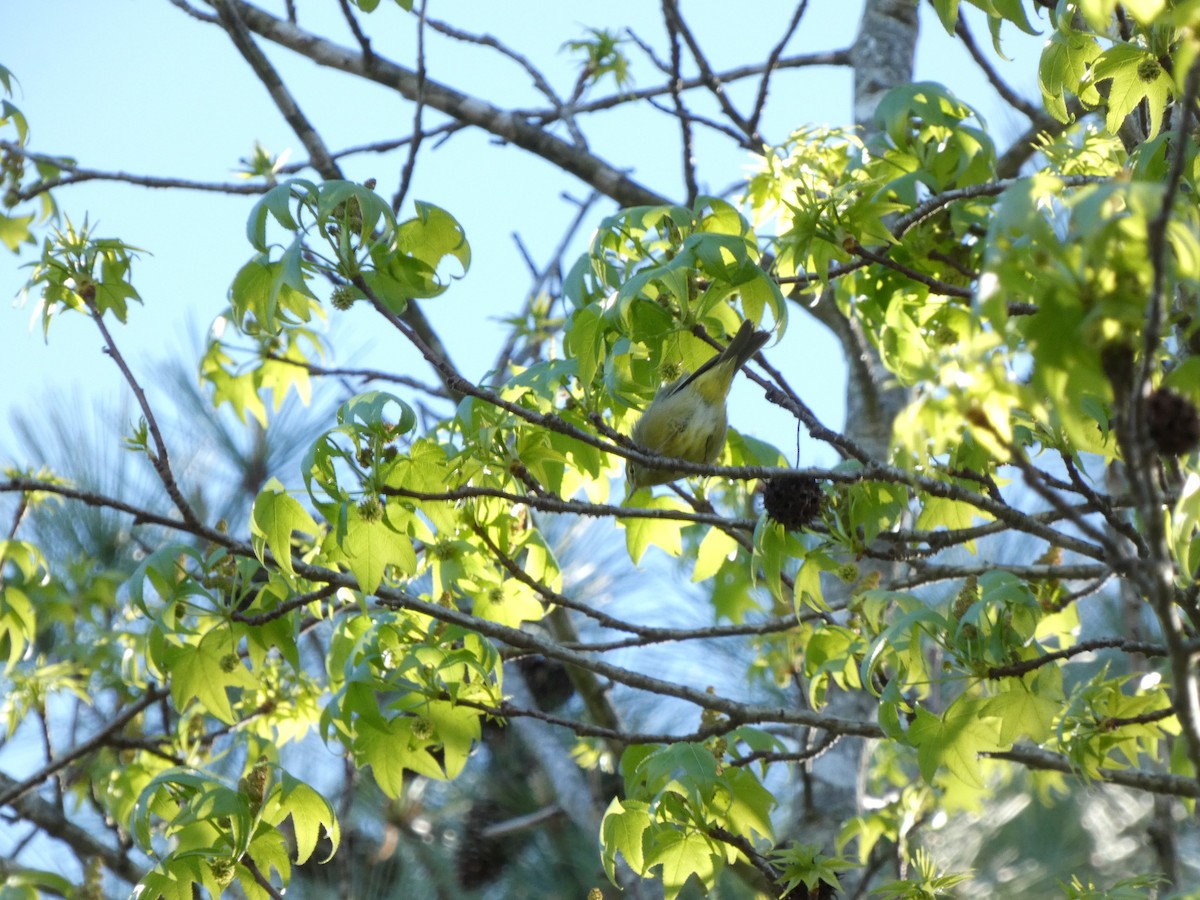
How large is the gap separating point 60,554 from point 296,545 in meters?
3.30

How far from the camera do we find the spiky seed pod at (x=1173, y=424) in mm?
1116

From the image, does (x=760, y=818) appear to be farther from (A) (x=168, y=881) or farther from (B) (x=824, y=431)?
→ (A) (x=168, y=881)

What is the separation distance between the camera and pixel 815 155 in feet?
8.88

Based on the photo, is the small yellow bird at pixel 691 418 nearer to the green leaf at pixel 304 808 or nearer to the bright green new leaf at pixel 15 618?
the green leaf at pixel 304 808

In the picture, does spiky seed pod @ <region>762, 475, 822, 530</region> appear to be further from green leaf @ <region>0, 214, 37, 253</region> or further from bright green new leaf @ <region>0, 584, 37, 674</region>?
green leaf @ <region>0, 214, 37, 253</region>

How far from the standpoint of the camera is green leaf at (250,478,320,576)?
7.13 feet

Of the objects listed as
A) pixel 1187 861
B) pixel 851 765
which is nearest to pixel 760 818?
pixel 851 765

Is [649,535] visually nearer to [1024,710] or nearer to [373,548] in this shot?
[373,548]

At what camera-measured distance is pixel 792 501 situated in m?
2.19

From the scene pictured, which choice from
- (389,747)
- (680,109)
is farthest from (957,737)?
(680,109)

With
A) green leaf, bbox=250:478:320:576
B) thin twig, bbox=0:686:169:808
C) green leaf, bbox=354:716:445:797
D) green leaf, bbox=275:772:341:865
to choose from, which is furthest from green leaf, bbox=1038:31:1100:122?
thin twig, bbox=0:686:169:808

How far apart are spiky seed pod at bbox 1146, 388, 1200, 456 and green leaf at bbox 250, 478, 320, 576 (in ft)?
4.83

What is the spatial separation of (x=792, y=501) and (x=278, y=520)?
906mm

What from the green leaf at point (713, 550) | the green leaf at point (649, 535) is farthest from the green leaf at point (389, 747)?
the green leaf at point (713, 550)
